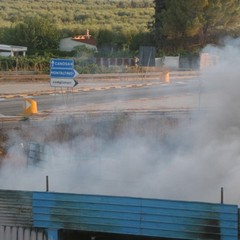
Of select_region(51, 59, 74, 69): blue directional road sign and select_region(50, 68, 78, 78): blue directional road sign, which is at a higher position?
select_region(51, 59, 74, 69): blue directional road sign

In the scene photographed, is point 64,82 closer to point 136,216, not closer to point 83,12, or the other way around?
point 136,216

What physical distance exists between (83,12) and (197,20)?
39.1 metres

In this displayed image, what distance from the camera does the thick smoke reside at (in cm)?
1203

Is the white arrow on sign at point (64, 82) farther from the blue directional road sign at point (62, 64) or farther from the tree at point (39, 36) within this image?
the tree at point (39, 36)

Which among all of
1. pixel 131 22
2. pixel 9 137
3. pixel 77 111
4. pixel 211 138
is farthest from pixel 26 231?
pixel 131 22

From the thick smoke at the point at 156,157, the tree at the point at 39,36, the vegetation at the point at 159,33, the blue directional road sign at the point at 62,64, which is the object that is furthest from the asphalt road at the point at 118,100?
the tree at the point at 39,36

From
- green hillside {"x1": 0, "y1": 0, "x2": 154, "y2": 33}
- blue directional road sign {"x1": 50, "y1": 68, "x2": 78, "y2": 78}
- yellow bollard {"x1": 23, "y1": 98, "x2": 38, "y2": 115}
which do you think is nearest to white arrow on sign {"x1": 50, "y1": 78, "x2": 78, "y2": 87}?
blue directional road sign {"x1": 50, "y1": 68, "x2": 78, "y2": 78}

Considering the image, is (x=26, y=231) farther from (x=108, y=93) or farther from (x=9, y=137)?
(x=108, y=93)

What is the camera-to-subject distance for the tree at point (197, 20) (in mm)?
38469

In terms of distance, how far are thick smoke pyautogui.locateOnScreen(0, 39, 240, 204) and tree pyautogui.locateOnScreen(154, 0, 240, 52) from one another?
75.1ft

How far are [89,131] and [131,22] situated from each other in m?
54.3

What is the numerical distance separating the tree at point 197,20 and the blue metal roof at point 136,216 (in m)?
30.4

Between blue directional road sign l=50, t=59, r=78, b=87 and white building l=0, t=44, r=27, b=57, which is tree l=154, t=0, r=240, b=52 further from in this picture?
blue directional road sign l=50, t=59, r=78, b=87

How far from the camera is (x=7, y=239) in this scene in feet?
29.7
